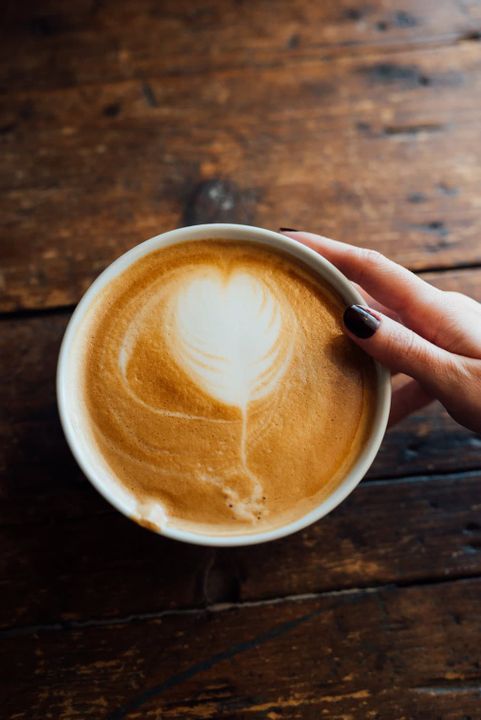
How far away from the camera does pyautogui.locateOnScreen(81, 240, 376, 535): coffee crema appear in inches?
39.4

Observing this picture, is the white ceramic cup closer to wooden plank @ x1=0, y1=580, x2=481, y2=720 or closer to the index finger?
the index finger

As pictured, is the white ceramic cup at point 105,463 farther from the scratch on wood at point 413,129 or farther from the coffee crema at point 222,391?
the scratch on wood at point 413,129

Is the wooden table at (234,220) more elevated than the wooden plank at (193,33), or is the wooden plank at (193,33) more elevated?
the wooden plank at (193,33)

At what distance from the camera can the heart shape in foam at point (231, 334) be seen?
3.33 ft

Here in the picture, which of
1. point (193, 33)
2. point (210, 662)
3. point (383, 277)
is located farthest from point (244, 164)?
point (210, 662)

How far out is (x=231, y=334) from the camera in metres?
1.03

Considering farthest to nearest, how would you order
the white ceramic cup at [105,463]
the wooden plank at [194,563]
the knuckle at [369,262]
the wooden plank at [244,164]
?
1. the wooden plank at [244,164]
2. the wooden plank at [194,563]
3. the knuckle at [369,262]
4. the white ceramic cup at [105,463]

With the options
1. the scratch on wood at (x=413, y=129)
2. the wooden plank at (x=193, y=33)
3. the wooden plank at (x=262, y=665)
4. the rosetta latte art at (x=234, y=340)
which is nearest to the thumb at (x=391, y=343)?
the rosetta latte art at (x=234, y=340)

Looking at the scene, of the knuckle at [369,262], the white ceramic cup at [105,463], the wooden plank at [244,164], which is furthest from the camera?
the wooden plank at [244,164]

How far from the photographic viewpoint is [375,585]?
4.22 ft

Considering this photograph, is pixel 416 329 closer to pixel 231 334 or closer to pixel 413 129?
pixel 231 334

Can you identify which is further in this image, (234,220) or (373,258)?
(234,220)

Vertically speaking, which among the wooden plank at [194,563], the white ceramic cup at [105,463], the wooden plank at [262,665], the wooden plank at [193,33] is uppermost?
the wooden plank at [193,33]

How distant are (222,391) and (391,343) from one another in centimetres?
29
